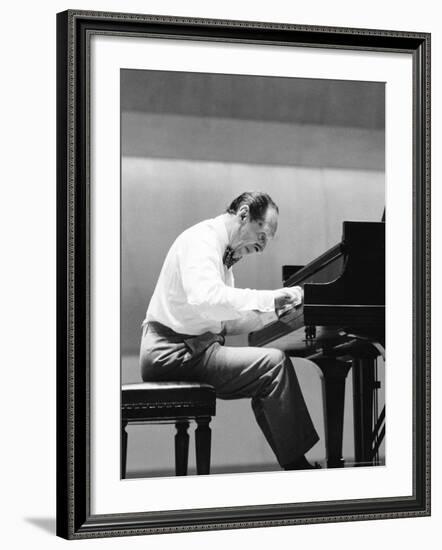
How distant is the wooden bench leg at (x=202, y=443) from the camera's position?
5.42 metres

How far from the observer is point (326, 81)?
5.58 meters

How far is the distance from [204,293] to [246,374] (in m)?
0.35

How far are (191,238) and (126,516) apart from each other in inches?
41.8

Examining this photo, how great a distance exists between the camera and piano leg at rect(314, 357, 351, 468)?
560cm

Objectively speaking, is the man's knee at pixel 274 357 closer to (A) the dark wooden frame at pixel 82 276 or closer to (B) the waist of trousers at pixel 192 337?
(B) the waist of trousers at pixel 192 337

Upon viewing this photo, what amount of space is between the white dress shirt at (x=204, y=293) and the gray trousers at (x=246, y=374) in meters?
0.05

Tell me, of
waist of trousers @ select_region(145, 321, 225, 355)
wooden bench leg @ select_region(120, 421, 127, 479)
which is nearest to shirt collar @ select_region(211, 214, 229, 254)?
waist of trousers @ select_region(145, 321, 225, 355)

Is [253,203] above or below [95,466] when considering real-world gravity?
above

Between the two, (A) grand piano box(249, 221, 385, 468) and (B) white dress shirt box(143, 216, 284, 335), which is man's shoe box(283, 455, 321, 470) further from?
(B) white dress shirt box(143, 216, 284, 335)

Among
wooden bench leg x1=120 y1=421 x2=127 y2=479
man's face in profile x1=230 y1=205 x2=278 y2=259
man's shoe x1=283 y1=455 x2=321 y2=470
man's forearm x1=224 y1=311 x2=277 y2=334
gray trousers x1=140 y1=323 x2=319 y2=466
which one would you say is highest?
man's face in profile x1=230 y1=205 x2=278 y2=259

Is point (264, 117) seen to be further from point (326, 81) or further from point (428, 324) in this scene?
point (428, 324)

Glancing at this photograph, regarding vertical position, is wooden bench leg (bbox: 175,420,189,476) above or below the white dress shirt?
below

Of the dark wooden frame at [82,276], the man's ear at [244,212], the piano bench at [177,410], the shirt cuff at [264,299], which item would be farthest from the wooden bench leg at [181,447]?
the man's ear at [244,212]

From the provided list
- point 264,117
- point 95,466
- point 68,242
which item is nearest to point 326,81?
point 264,117
